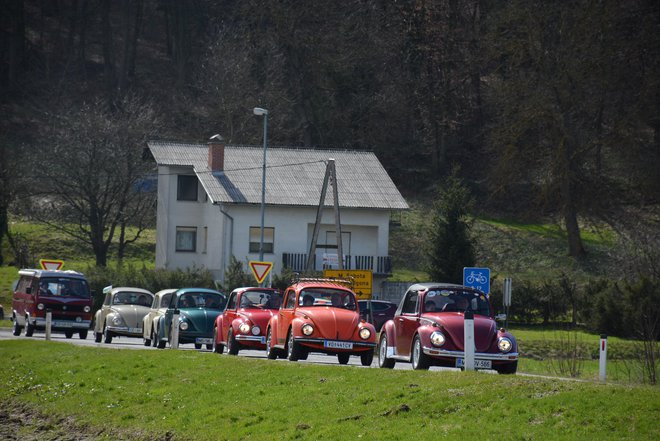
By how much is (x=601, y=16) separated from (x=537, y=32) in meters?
3.65

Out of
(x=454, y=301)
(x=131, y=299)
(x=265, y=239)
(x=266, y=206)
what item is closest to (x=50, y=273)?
(x=131, y=299)

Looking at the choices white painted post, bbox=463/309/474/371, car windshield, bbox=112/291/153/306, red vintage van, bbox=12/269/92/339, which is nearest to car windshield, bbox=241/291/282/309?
white painted post, bbox=463/309/474/371

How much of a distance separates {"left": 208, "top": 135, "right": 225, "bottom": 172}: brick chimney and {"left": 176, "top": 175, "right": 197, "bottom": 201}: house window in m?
2.96

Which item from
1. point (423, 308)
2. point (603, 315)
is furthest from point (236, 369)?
point (603, 315)

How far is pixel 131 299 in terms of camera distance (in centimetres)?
3534

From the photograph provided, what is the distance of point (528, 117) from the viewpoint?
206ft

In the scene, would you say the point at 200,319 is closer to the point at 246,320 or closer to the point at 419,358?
the point at 246,320

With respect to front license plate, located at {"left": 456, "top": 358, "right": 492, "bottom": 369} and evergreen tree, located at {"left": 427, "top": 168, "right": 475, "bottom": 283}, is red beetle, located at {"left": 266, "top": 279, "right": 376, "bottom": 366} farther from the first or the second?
evergreen tree, located at {"left": 427, "top": 168, "right": 475, "bottom": 283}

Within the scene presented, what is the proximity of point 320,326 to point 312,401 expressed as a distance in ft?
20.4

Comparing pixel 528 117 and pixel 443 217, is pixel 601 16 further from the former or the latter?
pixel 443 217

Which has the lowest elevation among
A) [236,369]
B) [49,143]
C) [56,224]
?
[236,369]

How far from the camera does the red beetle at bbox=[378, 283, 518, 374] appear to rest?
19.6 metres

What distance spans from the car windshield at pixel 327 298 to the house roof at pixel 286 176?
111 feet

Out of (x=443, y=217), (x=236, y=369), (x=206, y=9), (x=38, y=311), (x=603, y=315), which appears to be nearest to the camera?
(x=236, y=369)
